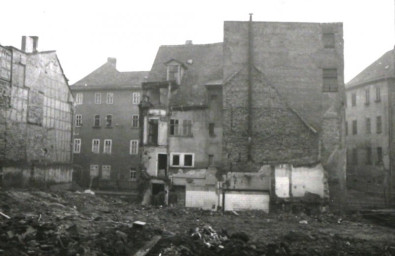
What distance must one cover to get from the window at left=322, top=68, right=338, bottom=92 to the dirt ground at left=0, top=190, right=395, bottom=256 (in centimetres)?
896

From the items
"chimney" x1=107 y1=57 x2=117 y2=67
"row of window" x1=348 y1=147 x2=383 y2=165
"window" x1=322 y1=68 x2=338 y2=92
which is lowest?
"row of window" x1=348 y1=147 x2=383 y2=165

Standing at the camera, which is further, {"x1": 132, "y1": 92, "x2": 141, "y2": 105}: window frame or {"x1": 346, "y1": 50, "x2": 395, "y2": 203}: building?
{"x1": 132, "y1": 92, "x2": 141, "y2": 105}: window frame

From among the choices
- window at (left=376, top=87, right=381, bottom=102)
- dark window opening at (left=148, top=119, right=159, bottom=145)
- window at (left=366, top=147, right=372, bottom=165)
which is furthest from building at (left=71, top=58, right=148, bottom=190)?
window at (left=376, top=87, right=381, bottom=102)

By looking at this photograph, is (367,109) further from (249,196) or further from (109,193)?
(109,193)

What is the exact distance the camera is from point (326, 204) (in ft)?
83.5

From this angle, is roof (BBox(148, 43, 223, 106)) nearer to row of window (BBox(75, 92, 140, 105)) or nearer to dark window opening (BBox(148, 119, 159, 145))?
dark window opening (BBox(148, 119, 159, 145))

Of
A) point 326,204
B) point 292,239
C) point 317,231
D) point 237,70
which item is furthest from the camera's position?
point 237,70

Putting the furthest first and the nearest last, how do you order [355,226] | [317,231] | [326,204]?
[326,204] < [355,226] < [317,231]

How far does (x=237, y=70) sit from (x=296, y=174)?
8.58 meters

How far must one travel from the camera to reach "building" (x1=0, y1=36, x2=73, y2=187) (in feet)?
77.4

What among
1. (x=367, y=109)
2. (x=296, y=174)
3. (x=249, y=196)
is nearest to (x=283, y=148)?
(x=296, y=174)

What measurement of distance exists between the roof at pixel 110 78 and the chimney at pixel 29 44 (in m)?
13.1

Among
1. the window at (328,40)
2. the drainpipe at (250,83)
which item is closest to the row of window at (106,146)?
the drainpipe at (250,83)

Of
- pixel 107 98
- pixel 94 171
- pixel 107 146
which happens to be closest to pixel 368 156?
pixel 107 146
